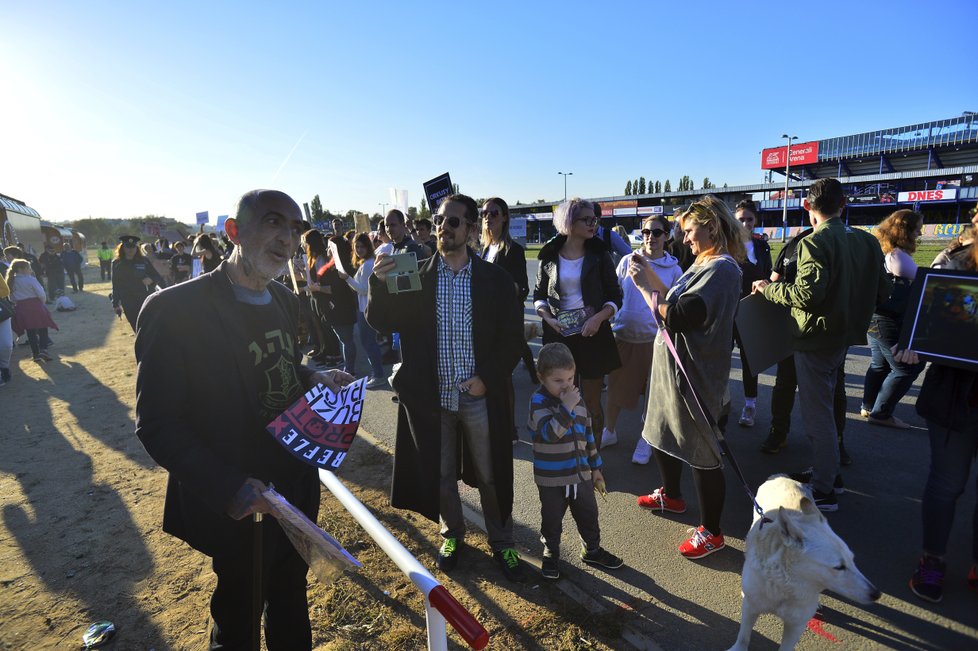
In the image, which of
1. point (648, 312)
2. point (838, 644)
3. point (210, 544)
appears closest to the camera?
point (210, 544)

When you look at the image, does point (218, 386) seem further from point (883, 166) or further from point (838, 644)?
point (883, 166)

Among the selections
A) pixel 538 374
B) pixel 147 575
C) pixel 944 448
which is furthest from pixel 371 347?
pixel 944 448

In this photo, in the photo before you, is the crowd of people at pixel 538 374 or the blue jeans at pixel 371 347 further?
the blue jeans at pixel 371 347

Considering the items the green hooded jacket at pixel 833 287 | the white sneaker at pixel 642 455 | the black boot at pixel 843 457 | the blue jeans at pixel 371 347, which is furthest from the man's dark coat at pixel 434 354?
the blue jeans at pixel 371 347

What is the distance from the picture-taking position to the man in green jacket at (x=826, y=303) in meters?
3.22

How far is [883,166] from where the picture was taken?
206 ft

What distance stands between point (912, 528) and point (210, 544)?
13.8 feet

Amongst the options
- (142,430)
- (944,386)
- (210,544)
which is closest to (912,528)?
(944,386)

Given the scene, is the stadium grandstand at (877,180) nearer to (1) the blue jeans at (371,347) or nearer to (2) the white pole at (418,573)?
(1) the blue jeans at (371,347)

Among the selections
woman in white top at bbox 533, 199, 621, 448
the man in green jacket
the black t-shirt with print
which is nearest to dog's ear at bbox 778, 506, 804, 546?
the man in green jacket

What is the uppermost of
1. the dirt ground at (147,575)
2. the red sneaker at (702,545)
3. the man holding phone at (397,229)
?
the man holding phone at (397,229)

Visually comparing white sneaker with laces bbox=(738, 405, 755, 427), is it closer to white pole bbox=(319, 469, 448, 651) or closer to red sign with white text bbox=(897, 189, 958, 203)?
white pole bbox=(319, 469, 448, 651)

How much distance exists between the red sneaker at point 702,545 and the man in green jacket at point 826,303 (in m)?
1.01

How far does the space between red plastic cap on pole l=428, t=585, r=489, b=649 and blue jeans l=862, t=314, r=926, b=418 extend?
507cm
